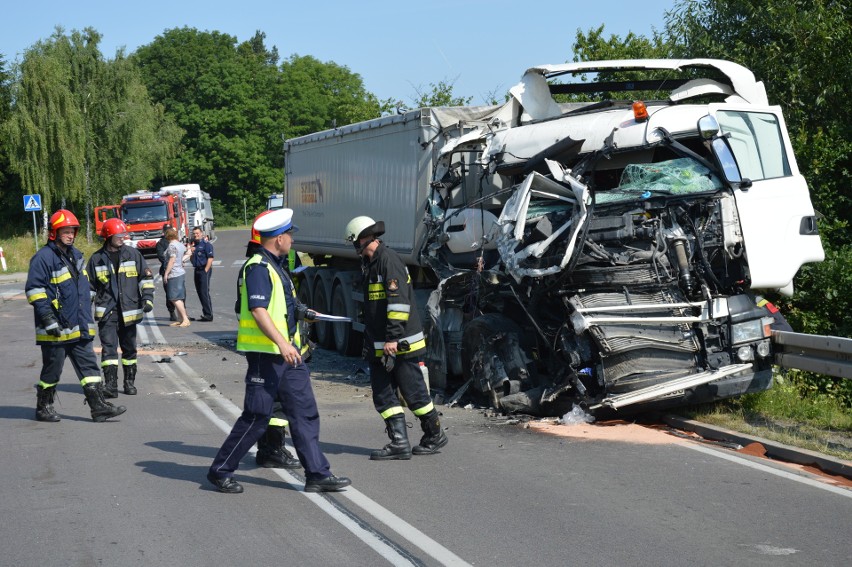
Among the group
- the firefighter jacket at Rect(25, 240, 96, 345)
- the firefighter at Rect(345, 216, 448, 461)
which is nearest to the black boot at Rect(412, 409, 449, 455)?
the firefighter at Rect(345, 216, 448, 461)

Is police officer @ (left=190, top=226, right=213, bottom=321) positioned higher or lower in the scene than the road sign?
lower

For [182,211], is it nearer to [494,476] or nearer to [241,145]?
[241,145]

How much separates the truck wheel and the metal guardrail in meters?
7.06

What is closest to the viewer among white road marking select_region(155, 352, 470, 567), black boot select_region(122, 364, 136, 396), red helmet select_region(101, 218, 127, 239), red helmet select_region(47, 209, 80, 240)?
white road marking select_region(155, 352, 470, 567)

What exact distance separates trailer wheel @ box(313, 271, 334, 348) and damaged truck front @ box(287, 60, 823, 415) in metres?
5.23

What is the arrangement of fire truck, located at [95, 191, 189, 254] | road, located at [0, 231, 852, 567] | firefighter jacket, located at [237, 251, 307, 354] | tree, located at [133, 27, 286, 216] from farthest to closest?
tree, located at [133, 27, 286, 216], fire truck, located at [95, 191, 189, 254], firefighter jacket, located at [237, 251, 307, 354], road, located at [0, 231, 852, 567]

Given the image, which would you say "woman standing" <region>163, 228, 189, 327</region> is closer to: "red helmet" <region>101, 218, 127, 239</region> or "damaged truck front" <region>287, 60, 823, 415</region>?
"red helmet" <region>101, 218, 127, 239</region>

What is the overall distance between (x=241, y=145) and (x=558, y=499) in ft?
238

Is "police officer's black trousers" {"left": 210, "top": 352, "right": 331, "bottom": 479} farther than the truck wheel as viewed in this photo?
No

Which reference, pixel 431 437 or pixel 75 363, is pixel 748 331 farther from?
pixel 75 363

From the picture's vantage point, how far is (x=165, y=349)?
623 inches

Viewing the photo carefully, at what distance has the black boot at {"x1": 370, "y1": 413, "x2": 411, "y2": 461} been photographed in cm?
789

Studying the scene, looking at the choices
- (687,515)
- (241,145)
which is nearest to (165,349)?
(687,515)

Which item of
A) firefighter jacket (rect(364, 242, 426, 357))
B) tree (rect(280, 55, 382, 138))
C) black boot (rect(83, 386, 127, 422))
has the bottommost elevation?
black boot (rect(83, 386, 127, 422))
